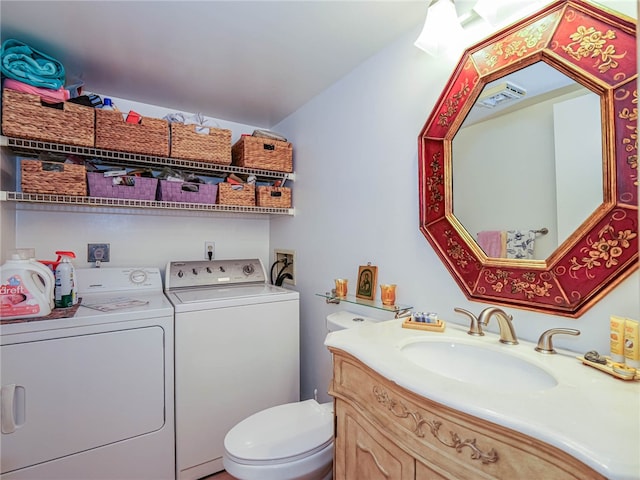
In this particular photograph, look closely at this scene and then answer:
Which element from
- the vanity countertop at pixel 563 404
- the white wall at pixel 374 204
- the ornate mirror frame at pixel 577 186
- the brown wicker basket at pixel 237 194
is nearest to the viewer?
the vanity countertop at pixel 563 404

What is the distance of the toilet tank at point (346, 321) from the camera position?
1686 millimetres

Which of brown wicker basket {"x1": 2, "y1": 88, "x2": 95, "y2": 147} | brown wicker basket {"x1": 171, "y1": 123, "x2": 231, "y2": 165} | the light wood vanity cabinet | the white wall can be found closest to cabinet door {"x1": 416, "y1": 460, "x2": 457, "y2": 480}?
the light wood vanity cabinet

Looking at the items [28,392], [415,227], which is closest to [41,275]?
[28,392]

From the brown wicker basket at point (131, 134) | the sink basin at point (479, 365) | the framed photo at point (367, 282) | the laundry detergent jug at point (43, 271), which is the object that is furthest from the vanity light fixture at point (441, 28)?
the laundry detergent jug at point (43, 271)

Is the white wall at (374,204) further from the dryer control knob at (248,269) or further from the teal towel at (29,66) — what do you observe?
the teal towel at (29,66)

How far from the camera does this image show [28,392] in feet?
4.61

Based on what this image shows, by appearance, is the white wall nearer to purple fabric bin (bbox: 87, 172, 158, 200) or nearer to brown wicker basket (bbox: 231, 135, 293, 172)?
brown wicker basket (bbox: 231, 135, 293, 172)

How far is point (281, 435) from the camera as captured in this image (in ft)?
4.61

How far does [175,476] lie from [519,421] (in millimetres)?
1871

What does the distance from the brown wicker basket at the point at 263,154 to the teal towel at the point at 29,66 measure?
1.05m

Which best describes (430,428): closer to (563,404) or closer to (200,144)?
(563,404)

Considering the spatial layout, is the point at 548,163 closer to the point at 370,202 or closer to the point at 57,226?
the point at 370,202

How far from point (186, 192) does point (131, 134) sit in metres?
0.46

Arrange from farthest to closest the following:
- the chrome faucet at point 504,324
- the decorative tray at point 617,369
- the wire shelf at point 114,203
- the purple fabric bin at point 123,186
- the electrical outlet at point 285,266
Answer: the electrical outlet at point 285,266
the purple fabric bin at point 123,186
the wire shelf at point 114,203
the chrome faucet at point 504,324
the decorative tray at point 617,369
